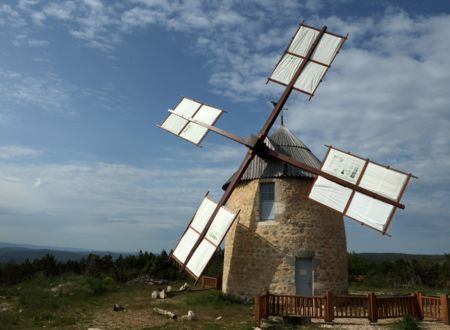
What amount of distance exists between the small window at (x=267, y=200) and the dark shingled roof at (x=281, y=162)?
40 centimetres

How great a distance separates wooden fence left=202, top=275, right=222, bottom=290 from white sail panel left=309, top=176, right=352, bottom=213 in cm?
794

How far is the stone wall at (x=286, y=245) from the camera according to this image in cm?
1468

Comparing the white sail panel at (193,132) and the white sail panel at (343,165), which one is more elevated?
the white sail panel at (193,132)

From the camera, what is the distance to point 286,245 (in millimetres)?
14805

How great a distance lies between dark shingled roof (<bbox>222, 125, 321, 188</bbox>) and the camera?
1544 centimetres

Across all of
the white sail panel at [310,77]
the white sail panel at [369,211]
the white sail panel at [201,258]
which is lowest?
the white sail panel at [201,258]

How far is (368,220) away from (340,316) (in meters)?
2.99

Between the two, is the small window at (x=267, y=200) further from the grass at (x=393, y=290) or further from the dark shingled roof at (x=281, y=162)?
the grass at (x=393, y=290)

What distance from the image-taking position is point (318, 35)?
15867mm

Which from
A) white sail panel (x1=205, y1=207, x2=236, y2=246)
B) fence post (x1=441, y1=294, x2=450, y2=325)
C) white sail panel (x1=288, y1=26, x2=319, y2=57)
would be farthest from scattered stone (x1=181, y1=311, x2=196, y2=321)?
white sail panel (x1=288, y1=26, x2=319, y2=57)

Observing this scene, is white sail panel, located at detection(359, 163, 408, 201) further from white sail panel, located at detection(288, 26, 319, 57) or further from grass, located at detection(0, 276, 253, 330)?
white sail panel, located at detection(288, 26, 319, 57)

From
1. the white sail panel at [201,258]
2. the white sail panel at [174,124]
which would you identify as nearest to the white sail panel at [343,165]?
the white sail panel at [201,258]

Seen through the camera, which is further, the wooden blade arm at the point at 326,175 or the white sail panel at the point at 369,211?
the wooden blade arm at the point at 326,175

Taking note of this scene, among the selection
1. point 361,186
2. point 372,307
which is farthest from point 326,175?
point 372,307
